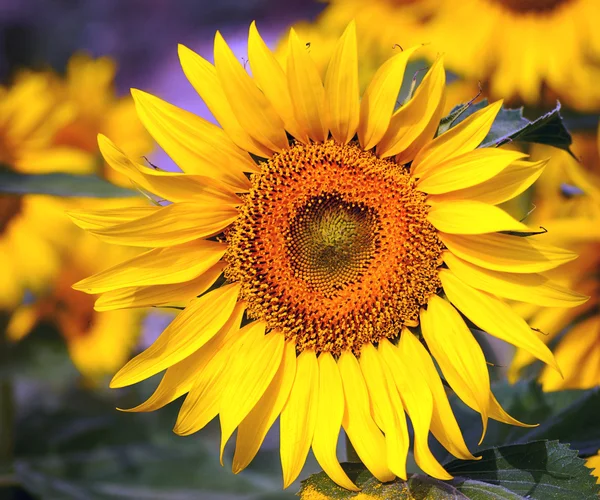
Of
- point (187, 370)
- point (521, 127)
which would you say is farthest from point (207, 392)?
point (521, 127)

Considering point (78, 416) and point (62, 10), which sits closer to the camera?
point (78, 416)

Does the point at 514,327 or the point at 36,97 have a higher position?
the point at 36,97

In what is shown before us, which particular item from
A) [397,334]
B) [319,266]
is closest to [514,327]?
[397,334]

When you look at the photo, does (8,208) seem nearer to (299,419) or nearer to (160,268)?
(160,268)

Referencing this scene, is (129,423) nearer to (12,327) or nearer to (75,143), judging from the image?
(12,327)

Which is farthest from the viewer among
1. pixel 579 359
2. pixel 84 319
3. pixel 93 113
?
pixel 93 113

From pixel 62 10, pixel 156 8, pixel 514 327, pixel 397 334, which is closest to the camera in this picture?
pixel 514 327
